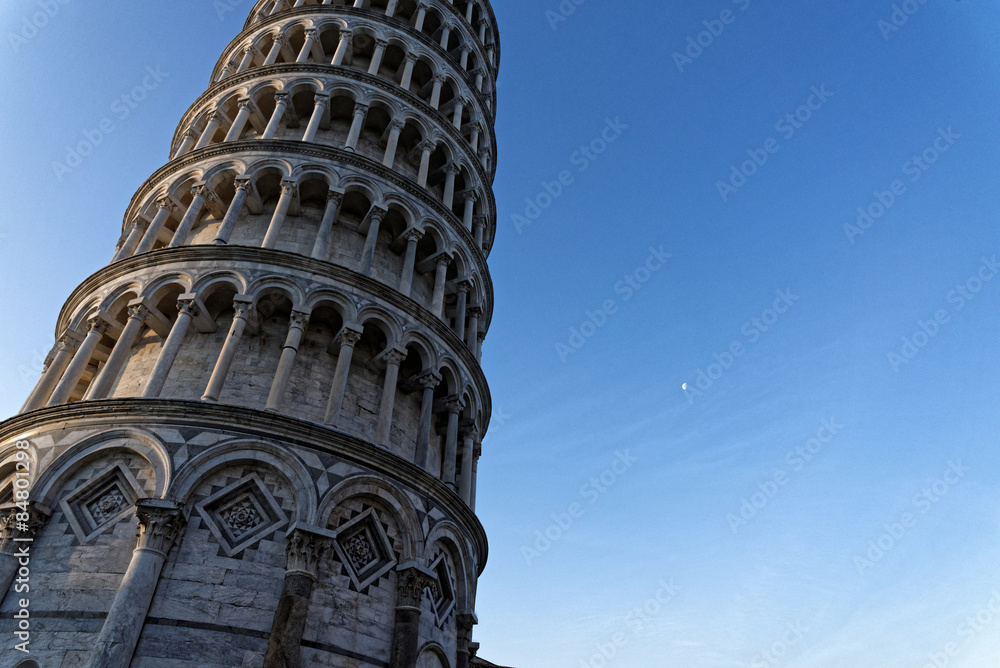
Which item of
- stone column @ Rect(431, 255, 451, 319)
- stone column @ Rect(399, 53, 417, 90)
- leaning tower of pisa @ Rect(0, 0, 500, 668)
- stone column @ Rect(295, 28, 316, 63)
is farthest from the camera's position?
stone column @ Rect(399, 53, 417, 90)

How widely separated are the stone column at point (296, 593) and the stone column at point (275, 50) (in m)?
15.9

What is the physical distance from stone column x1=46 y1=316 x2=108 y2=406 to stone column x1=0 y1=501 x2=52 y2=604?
8.61ft

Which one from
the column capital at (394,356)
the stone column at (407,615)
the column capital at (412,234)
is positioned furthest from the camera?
the column capital at (412,234)

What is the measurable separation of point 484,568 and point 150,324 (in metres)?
9.49

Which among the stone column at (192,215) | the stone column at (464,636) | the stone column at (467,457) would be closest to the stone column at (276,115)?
the stone column at (192,215)

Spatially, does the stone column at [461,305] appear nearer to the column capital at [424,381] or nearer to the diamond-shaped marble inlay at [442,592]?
the column capital at [424,381]

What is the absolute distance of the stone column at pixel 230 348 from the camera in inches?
530

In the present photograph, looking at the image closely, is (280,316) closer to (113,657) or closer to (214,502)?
(214,502)

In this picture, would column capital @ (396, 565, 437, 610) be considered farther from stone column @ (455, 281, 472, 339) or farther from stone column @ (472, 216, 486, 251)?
stone column @ (472, 216, 486, 251)

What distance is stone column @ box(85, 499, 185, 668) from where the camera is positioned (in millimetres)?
10336

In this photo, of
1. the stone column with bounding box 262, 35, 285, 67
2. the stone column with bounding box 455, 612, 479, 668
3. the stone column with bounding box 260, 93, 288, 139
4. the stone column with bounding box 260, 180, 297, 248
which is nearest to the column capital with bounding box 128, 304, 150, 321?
the stone column with bounding box 260, 180, 297, 248

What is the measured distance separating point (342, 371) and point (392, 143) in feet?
26.9

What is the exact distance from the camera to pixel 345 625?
39.5 ft

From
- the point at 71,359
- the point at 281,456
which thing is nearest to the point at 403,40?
the point at 71,359
